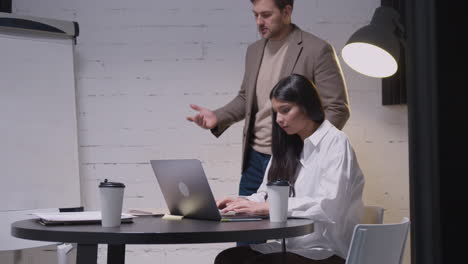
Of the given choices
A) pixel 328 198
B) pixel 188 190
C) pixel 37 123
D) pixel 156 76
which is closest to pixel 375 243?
pixel 328 198

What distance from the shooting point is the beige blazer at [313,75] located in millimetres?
3027

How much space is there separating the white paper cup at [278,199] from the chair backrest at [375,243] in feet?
0.70

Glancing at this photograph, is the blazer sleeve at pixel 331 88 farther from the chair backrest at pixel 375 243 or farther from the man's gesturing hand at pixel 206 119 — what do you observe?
the chair backrest at pixel 375 243

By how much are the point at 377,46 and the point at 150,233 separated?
46.4 inches

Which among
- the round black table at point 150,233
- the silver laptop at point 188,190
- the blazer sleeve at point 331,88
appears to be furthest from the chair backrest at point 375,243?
the blazer sleeve at point 331,88

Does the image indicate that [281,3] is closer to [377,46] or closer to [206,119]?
[206,119]

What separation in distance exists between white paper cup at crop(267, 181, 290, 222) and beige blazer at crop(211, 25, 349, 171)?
1036 mm

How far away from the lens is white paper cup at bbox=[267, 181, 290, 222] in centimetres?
200

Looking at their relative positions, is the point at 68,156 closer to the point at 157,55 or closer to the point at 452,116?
the point at 157,55

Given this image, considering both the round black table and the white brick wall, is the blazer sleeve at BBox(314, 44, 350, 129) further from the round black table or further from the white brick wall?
the round black table

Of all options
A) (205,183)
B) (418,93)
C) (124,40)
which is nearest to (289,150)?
(205,183)

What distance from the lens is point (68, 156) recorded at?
3.69 m

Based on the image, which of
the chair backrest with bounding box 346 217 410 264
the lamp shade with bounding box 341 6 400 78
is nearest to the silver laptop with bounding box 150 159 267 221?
the chair backrest with bounding box 346 217 410 264

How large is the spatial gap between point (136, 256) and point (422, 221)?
262 centimetres
